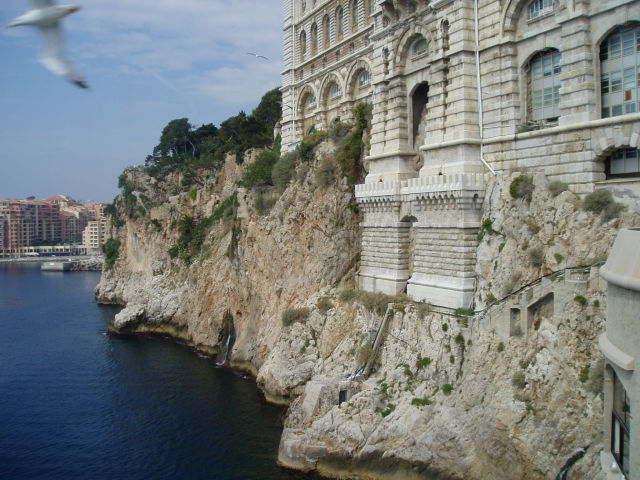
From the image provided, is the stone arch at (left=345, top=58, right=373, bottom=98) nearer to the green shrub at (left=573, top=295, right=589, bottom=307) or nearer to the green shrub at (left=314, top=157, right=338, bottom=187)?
the green shrub at (left=314, top=157, right=338, bottom=187)

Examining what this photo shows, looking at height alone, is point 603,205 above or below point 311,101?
below

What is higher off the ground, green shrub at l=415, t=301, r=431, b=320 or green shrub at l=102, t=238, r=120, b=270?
green shrub at l=102, t=238, r=120, b=270

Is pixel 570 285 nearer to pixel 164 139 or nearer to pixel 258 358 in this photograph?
pixel 258 358

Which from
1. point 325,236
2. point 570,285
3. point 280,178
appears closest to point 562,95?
point 570,285

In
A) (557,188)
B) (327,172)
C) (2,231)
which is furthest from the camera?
(2,231)

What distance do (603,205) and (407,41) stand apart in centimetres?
1353

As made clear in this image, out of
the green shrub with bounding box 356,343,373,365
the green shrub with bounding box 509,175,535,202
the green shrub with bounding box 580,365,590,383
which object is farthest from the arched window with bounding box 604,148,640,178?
the green shrub with bounding box 356,343,373,365

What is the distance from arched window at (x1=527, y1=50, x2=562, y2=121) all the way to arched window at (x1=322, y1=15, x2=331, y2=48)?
21818 millimetres

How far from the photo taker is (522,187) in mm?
22047

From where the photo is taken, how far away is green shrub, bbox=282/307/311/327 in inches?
1229

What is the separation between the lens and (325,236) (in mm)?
33250

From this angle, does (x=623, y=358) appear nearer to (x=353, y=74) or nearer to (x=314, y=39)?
(x=353, y=74)

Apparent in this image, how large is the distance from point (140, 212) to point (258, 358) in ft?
126

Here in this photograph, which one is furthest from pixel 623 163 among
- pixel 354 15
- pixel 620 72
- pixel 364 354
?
pixel 354 15
